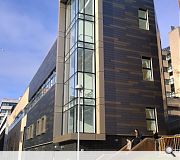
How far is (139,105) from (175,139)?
20.1 feet

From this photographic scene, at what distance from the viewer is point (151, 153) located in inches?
637

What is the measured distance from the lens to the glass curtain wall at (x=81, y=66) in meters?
20.4

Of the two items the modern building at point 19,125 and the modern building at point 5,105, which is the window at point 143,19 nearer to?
the modern building at point 19,125

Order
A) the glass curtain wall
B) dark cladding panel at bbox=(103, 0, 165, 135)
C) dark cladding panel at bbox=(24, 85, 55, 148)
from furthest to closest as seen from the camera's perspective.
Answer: dark cladding panel at bbox=(24, 85, 55, 148) → dark cladding panel at bbox=(103, 0, 165, 135) → the glass curtain wall

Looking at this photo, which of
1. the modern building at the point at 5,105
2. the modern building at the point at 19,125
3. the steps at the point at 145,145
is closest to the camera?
the steps at the point at 145,145

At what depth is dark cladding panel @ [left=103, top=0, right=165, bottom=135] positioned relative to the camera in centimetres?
2053

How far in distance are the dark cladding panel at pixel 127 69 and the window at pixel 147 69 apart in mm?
330

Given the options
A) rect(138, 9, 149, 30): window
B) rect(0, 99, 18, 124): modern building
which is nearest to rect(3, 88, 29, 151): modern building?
rect(138, 9, 149, 30): window

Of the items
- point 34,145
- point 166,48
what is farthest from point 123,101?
point 166,48

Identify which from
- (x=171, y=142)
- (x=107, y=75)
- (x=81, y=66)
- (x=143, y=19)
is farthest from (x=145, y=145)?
(x=143, y=19)

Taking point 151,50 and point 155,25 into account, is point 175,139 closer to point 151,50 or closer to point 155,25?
point 151,50

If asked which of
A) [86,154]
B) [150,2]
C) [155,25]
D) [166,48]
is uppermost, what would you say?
[166,48]

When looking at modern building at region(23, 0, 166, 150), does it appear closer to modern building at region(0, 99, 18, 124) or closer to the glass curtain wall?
the glass curtain wall

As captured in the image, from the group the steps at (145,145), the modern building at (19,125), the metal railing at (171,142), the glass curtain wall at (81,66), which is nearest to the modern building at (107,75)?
Answer: the glass curtain wall at (81,66)
